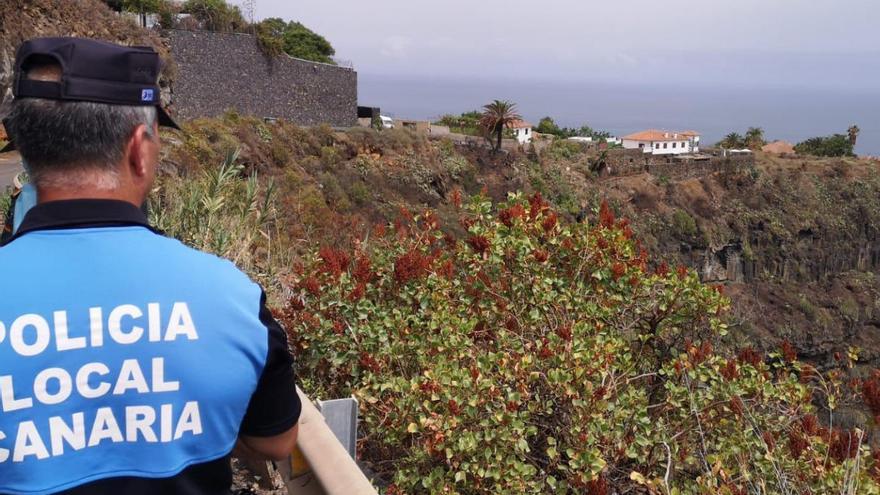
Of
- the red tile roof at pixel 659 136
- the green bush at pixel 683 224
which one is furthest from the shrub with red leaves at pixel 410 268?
the red tile roof at pixel 659 136

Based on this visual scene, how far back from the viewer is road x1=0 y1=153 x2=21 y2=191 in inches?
557

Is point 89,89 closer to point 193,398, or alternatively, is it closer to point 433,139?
point 193,398

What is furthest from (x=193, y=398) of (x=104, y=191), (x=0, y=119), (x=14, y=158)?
(x=14, y=158)

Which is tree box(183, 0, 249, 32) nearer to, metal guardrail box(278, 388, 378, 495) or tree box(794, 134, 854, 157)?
metal guardrail box(278, 388, 378, 495)

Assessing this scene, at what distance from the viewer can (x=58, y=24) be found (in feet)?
63.4

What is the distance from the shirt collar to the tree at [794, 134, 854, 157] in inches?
2662

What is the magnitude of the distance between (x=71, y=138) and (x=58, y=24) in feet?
68.7

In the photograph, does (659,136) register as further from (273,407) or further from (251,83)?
(273,407)

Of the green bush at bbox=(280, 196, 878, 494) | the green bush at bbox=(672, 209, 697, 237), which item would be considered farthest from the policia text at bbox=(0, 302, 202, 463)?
the green bush at bbox=(672, 209, 697, 237)

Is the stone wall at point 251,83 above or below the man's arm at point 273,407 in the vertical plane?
above

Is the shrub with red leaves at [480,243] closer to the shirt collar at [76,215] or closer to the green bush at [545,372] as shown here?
the green bush at [545,372]

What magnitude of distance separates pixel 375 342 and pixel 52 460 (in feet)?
9.14

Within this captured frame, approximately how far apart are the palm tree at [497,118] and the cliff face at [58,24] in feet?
62.6

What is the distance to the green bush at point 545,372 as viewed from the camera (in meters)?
3.50
